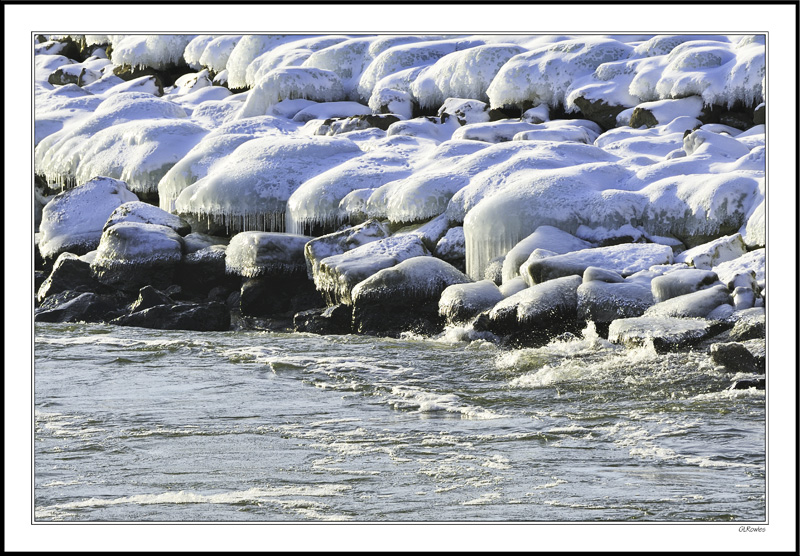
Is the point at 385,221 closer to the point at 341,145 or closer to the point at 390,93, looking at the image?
the point at 341,145

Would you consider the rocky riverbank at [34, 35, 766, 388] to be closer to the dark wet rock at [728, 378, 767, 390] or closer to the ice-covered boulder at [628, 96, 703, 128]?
the ice-covered boulder at [628, 96, 703, 128]

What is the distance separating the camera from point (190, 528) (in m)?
5.19

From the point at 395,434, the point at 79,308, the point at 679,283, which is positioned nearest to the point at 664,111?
the point at 679,283

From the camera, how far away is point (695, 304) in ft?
35.2

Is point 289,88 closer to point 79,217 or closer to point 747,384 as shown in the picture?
point 79,217

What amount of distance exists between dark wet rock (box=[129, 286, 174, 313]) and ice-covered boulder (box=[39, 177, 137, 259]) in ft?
8.98

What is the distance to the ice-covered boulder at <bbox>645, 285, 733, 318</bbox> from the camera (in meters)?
10.7

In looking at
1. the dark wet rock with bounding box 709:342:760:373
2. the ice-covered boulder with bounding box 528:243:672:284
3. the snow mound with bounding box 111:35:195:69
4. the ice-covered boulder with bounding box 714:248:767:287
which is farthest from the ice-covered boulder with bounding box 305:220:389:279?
the snow mound with bounding box 111:35:195:69

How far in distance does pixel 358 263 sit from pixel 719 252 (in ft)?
14.5

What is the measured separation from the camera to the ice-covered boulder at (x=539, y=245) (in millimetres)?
12734

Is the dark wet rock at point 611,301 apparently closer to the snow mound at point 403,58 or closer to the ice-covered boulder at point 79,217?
the ice-covered boulder at point 79,217

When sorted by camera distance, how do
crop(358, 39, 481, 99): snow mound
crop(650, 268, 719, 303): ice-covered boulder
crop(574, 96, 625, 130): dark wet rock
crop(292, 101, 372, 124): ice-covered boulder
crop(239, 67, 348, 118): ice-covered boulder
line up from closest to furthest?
1. crop(650, 268, 719, 303): ice-covered boulder
2. crop(574, 96, 625, 130): dark wet rock
3. crop(292, 101, 372, 124): ice-covered boulder
4. crop(239, 67, 348, 118): ice-covered boulder
5. crop(358, 39, 481, 99): snow mound

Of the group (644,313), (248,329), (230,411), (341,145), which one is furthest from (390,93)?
(230,411)
